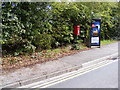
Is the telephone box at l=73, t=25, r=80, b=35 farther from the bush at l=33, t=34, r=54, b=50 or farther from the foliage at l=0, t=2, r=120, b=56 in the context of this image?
the bush at l=33, t=34, r=54, b=50

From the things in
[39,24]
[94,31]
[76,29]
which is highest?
[39,24]

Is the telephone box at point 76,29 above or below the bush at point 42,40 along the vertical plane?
above

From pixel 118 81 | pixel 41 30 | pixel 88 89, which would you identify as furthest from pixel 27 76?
pixel 41 30

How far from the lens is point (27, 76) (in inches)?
155

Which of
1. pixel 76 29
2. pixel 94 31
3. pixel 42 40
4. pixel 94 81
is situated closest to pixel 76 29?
pixel 76 29

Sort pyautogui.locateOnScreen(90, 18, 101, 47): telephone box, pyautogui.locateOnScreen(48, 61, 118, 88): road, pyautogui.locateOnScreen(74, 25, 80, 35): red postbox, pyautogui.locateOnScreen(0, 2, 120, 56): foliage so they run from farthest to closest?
pyautogui.locateOnScreen(90, 18, 101, 47): telephone box < pyautogui.locateOnScreen(74, 25, 80, 35): red postbox < pyautogui.locateOnScreen(0, 2, 120, 56): foliage < pyautogui.locateOnScreen(48, 61, 118, 88): road

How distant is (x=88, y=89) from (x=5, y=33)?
453 cm

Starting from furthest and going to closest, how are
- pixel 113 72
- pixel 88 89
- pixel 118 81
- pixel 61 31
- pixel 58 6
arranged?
pixel 61 31 → pixel 58 6 → pixel 113 72 → pixel 118 81 → pixel 88 89

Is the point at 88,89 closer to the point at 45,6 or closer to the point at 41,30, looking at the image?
the point at 41,30

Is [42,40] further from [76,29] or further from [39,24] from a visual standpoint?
[76,29]

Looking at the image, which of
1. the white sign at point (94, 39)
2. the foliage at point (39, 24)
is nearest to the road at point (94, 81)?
the foliage at point (39, 24)

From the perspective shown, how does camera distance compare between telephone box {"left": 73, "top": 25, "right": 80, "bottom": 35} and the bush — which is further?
telephone box {"left": 73, "top": 25, "right": 80, "bottom": 35}

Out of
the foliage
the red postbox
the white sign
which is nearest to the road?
the foliage

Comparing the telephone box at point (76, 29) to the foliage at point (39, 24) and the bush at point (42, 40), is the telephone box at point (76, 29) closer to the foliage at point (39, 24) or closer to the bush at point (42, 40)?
the foliage at point (39, 24)
